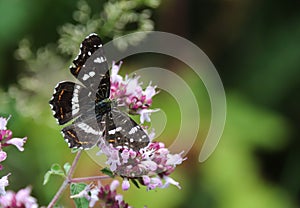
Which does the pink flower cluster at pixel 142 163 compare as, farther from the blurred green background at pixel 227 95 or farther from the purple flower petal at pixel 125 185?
the blurred green background at pixel 227 95

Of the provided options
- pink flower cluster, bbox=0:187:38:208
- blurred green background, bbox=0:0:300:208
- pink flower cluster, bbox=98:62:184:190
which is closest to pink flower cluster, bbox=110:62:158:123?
pink flower cluster, bbox=98:62:184:190

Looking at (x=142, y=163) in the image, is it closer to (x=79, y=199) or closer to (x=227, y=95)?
(x=79, y=199)

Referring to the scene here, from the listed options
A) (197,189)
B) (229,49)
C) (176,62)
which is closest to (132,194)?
(197,189)

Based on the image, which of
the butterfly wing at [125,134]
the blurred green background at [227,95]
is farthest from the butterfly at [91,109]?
the blurred green background at [227,95]

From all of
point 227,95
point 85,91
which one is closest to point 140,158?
point 85,91

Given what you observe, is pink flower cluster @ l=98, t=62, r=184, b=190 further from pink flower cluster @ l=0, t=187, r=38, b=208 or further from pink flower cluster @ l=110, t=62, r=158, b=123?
pink flower cluster @ l=0, t=187, r=38, b=208

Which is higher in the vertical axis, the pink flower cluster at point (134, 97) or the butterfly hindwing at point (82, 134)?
the pink flower cluster at point (134, 97)

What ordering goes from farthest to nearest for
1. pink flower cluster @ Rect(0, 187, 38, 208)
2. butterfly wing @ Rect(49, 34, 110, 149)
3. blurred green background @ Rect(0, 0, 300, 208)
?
blurred green background @ Rect(0, 0, 300, 208) < butterfly wing @ Rect(49, 34, 110, 149) < pink flower cluster @ Rect(0, 187, 38, 208)
